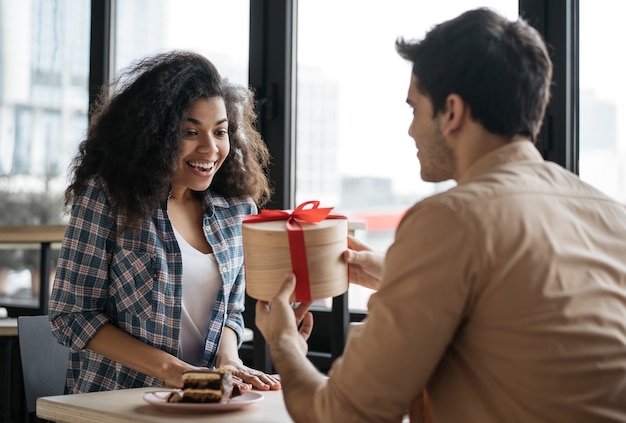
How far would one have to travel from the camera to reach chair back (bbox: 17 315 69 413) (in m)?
2.56

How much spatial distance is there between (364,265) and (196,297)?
58cm

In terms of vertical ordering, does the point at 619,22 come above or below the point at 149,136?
above

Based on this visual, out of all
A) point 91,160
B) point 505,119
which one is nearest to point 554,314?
point 505,119

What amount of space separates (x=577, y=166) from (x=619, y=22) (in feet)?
1.71

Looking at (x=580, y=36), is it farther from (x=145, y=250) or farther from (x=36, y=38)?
(x=36, y=38)

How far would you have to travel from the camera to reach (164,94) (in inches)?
91.4

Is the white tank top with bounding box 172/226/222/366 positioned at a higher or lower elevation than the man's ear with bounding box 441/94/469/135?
lower

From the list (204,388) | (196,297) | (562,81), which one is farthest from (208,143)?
(562,81)

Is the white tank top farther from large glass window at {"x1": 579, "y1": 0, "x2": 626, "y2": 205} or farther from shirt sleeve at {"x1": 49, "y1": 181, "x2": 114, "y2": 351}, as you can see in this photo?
large glass window at {"x1": 579, "y1": 0, "x2": 626, "y2": 205}

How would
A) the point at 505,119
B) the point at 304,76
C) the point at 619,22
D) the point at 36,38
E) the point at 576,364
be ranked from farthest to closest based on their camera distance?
1. the point at 36,38
2. the point at 304,76
3. the point at 619,22
4. the point at 505,119
5. the point at 576,364

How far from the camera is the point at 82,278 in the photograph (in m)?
2.16

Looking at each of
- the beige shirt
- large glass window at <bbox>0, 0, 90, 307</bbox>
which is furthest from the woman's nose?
large glass window at <bbox>0, 0, 90, 307</bbox>

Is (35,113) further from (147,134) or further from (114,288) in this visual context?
(114,288)

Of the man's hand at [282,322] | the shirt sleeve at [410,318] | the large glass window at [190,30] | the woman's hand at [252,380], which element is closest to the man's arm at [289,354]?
the man's hand at [282,322]
